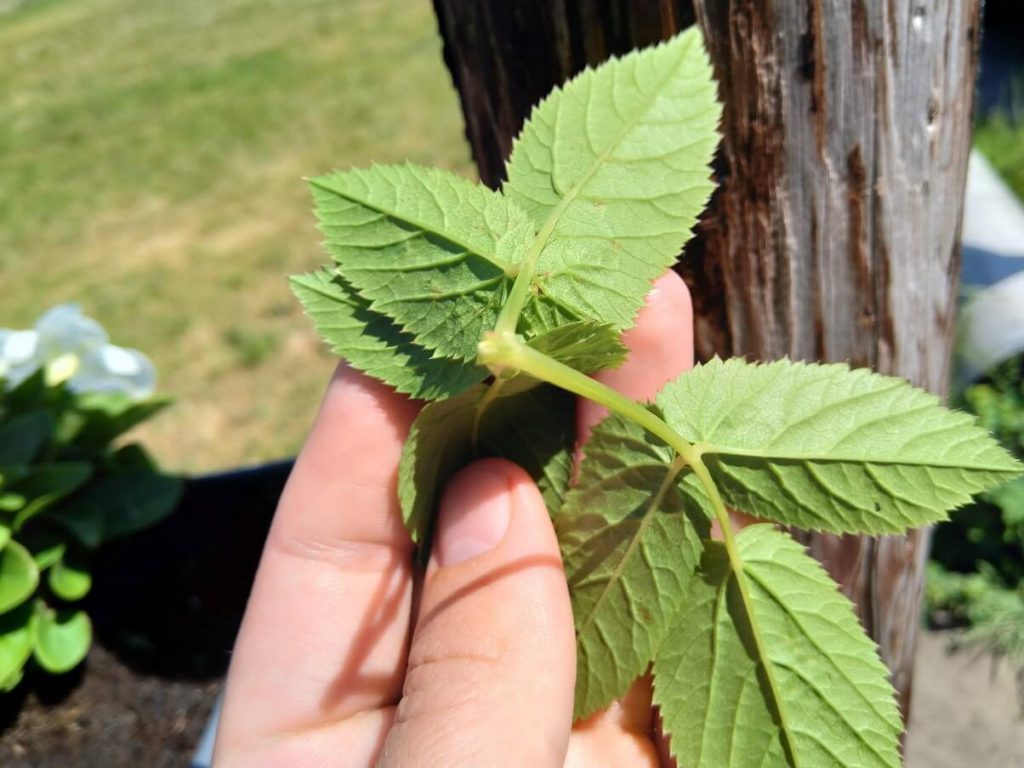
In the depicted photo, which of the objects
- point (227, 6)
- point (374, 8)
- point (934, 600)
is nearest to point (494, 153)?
point (934, 600)

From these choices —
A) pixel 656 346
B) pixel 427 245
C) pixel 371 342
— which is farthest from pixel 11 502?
pixel 656 346

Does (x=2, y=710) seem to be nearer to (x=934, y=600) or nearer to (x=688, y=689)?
(x=688, y=689)

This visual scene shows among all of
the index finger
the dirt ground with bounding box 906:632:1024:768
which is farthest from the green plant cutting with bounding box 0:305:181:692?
the dirt ground with bounding box 906:632:1024:768

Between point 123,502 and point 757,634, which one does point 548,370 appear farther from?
point 123,502

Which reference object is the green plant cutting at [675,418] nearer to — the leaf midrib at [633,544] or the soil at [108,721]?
the leaf midrib at [633,544]

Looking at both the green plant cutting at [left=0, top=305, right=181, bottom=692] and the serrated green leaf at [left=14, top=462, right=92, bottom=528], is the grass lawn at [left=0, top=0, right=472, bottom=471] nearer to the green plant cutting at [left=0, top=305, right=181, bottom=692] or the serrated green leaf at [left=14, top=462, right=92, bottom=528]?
the green plant cutting at [left=0, top=305, right=181, bottom=692]

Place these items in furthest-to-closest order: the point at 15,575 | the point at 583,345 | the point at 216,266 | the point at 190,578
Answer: the point at 216,266
the point at 190,578
the point at 15,575
the point at 583,345
